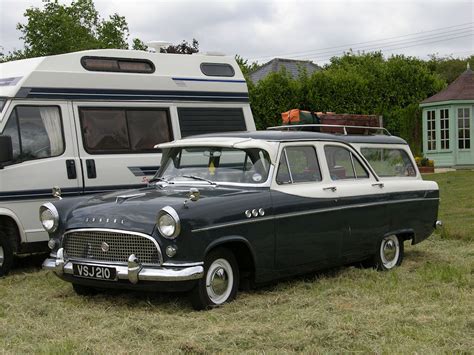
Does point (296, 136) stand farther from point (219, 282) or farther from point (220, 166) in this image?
point (219, 282)

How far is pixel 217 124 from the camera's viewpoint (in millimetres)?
10188

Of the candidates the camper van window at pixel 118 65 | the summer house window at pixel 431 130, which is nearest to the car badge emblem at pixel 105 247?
the camper van window at pixel 118 65

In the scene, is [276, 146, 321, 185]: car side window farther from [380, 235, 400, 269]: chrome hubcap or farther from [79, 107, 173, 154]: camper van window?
[79, 107, 173, 154]: camper van window

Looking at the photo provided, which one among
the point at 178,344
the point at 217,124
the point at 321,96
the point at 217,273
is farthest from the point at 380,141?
the point at 321,96

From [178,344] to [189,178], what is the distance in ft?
8.11

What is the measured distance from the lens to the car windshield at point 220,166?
6.91m

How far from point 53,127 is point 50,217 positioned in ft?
6.86

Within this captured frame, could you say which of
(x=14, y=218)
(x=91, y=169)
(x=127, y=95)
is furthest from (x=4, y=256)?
(x=127, y=95)

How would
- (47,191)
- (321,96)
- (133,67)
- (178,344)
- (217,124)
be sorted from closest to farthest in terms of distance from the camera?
1. (178,344)
2. (47,191)
3. (133,67)
4. (217,124)
5. (321,96)

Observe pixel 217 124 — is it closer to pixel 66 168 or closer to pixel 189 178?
pixel 66 168

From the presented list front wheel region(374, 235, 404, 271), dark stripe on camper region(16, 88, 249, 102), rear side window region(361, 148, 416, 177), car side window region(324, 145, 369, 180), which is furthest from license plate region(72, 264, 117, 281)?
rear side window region(361, 148, 416, 177)

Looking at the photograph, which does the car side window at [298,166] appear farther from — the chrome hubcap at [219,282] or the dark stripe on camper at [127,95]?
the dark stripe on camper at [127,95]

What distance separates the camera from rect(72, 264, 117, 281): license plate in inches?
239

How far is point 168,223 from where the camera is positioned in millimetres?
5871
